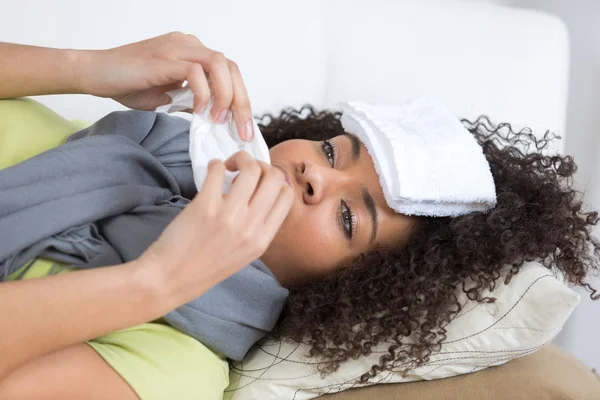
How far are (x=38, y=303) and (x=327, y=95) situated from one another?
37.5 inches

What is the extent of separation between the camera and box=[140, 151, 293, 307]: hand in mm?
688

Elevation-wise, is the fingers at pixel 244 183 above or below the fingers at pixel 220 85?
below

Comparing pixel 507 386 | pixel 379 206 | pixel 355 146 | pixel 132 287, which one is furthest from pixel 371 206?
pixel 132 287

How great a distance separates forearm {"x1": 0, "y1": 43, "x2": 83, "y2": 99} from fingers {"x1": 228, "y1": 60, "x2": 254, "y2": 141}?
289 mm

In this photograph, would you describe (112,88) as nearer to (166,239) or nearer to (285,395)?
(166,239)

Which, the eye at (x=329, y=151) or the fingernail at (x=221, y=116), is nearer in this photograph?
the fingernail at (x=221, y=116)

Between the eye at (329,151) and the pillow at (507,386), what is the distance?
0.37 m

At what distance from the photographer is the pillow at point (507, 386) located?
3.11 ft

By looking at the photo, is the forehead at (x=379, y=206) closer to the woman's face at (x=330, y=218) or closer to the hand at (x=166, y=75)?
the woman's face at (x=330, y=218)

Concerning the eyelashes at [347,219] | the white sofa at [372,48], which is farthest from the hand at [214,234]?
the white sofa at [372,48]

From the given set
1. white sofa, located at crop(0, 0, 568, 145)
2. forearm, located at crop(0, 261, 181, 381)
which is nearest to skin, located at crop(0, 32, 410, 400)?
forearm, located at crop(0, 261, 181, 381)

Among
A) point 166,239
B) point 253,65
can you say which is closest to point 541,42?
point 253,65

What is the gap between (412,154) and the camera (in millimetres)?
992

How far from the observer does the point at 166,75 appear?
3.22 feet
